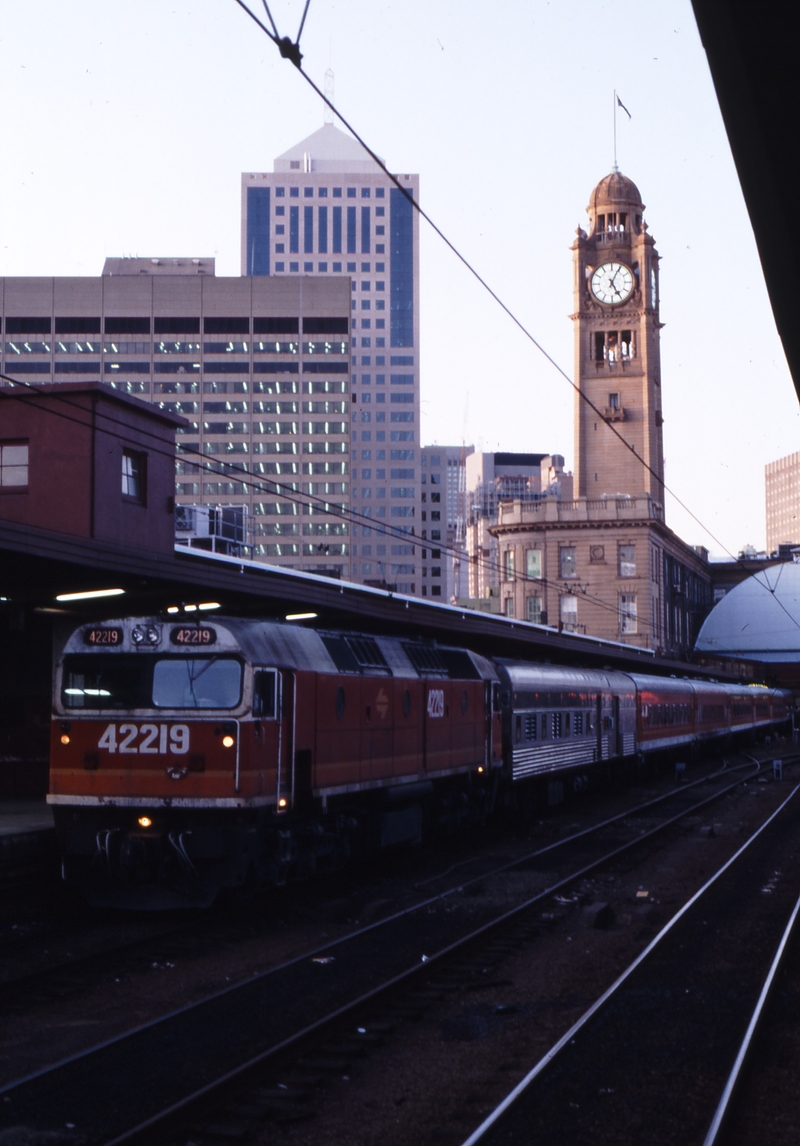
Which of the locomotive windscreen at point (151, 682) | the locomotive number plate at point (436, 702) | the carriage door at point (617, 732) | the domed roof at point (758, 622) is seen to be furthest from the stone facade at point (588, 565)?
the locomotive windscreen at point (151, 682)

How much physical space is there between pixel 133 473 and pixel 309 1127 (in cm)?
2388

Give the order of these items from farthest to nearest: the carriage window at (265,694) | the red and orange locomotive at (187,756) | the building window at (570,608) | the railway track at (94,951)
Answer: the building window at (570,608)
the carriage window at (265,694)
the red and orange locomotive at (187,756)
the railway track at (94,951)

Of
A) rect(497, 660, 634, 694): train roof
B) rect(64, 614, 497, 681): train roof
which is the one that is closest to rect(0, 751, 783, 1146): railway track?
rect(64, 614, 497, 681): train roof

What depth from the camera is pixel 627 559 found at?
104 meters

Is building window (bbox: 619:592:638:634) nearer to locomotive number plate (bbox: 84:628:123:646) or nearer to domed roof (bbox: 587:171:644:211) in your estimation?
domed roof (bbox: 587:171:644:211)

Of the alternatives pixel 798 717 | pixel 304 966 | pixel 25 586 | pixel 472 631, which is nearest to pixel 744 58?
pixel 304 966

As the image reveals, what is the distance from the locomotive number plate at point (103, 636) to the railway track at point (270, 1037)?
16.1 ft

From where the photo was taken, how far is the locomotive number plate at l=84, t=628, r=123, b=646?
15.9 m

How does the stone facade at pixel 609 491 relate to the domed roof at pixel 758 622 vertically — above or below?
above

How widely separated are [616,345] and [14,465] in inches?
3476

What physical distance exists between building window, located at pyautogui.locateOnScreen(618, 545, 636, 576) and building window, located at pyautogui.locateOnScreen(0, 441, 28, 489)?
260ft

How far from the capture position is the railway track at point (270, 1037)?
8.46m

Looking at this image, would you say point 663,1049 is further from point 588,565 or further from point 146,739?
point 588,565

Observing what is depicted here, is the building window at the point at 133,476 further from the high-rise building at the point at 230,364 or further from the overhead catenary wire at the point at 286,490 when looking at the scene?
the high-rise building at the point at 230,364
